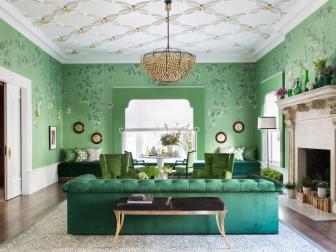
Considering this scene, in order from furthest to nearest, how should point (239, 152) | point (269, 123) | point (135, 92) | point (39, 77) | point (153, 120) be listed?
1. point (153, 120)
2. point (135, 92)
3. point (239, 152)
4. point (39, 77)
5. point (269, 123)

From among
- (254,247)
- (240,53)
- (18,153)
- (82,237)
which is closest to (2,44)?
(18,153)

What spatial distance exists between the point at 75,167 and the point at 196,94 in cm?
389

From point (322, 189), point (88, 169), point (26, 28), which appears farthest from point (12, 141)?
point (322, 189)

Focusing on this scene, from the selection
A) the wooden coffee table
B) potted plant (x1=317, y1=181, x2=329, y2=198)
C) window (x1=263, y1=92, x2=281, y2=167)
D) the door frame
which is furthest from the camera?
window (x1=263, y1=92, x2=281, y2=167)

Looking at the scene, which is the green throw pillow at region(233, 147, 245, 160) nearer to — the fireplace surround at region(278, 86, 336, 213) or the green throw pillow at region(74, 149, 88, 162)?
the fireplace surround at region(278, 86, 336, 213)

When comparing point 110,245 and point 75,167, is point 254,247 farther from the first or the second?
point 75,167

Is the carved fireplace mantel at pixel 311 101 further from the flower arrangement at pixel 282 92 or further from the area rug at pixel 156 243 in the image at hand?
the area rug at pixel 156 243

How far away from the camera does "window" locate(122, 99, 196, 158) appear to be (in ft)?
35.3

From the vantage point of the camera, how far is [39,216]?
5559 mm

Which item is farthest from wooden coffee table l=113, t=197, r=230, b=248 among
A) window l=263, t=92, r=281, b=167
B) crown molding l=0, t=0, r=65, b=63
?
window l=263, t=92, r=281, b=167

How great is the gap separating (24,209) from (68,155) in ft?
13.3

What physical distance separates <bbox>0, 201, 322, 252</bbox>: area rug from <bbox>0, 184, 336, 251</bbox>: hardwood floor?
0.63ft

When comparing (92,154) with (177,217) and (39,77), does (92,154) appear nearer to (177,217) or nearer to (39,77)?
(39,77)

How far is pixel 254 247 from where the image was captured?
12.9 feet
